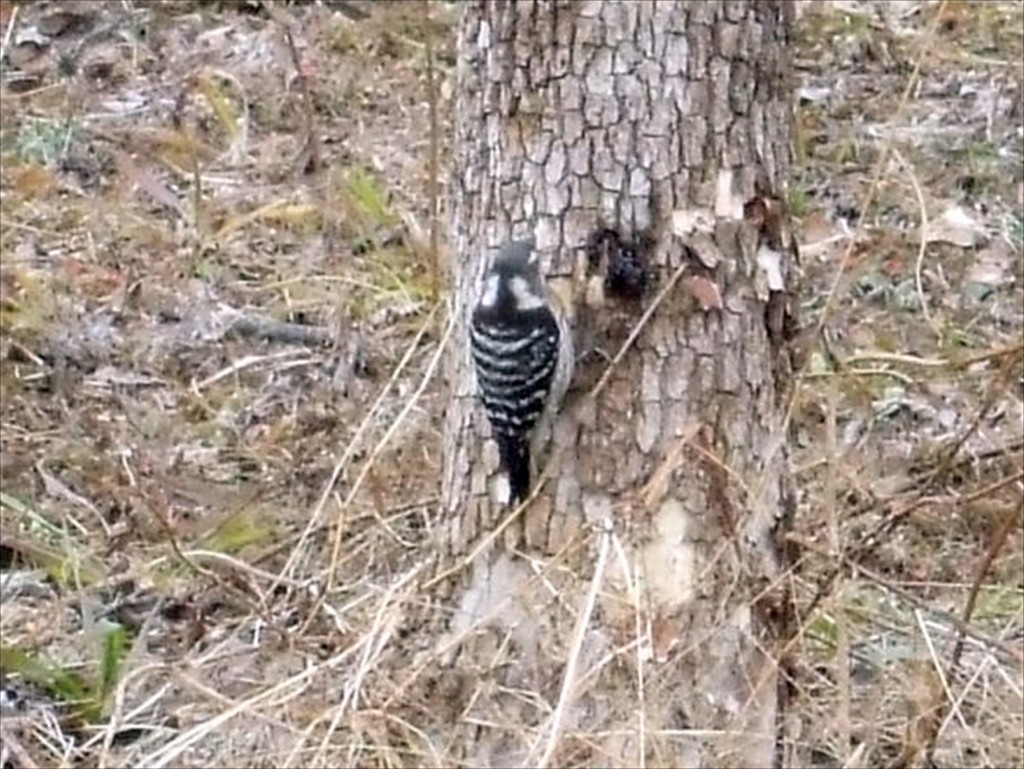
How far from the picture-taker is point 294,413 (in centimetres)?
513

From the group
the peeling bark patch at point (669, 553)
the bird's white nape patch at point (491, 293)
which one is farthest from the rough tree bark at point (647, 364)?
the bird's white nape patch at point (491, 293)

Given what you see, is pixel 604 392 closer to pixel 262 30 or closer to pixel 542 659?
pixel 542 659

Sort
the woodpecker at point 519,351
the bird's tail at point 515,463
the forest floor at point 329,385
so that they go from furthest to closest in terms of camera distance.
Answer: the forest floor at point 329,385
the bird's tail at point 515,463
the woodpecker at point 519,351

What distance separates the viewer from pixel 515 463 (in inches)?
133

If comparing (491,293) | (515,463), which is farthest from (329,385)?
(491,293)

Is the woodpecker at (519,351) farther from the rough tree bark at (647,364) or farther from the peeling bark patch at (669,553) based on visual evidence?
the peeling bark patch at (669,553)

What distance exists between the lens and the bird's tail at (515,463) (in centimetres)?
334

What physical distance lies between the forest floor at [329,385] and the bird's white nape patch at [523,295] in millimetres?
301

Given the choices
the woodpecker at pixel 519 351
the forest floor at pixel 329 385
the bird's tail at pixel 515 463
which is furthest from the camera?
the forest floor at pixel 329 385

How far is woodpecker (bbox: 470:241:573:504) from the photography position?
323cm

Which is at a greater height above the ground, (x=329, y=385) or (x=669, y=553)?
(x=669, y=553)

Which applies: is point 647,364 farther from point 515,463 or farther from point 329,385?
point 329,385

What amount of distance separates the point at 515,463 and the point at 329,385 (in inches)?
75.1

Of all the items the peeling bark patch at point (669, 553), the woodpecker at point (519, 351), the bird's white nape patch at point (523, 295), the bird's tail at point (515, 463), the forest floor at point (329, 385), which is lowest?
the forest floor at point (329, 385)
